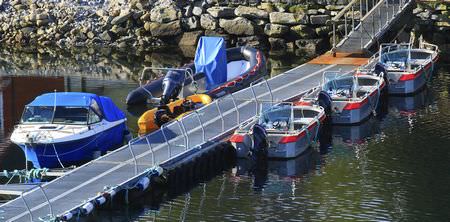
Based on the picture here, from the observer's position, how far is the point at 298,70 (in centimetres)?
6178

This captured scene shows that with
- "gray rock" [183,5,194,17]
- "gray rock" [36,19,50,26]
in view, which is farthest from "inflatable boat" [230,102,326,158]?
"gray rock" [36,19,50,26]

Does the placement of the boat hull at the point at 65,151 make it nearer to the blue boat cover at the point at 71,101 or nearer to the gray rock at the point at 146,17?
the blue boat cover at the point at 71,101

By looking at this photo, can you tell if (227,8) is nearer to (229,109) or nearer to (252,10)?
(252,10)

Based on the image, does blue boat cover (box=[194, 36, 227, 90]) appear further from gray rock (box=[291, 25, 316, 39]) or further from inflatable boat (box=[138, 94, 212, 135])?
gray rock (box=[291, 25, 316, 39])

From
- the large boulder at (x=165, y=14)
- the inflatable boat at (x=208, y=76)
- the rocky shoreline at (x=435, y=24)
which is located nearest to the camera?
the inflatable boat at (x=208, y=76)

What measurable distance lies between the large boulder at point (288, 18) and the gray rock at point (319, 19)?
1.46 feet

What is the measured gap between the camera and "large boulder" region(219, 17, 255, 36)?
3150 inches

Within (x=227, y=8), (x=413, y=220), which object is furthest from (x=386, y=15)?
(x=413, y=220)

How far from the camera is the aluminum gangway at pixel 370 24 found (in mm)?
65438

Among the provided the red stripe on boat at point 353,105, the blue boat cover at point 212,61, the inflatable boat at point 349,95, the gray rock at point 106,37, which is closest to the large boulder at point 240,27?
the gray rock at point 106,37

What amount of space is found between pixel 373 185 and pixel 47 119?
1282cm

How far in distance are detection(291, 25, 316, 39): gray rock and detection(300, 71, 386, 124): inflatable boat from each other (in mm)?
21540

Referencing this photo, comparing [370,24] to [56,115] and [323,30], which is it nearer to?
[323,30]

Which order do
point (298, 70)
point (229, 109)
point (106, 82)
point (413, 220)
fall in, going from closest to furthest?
point (413, 220)
point (229, 109)
point (298, 70)
point (106, 82)
